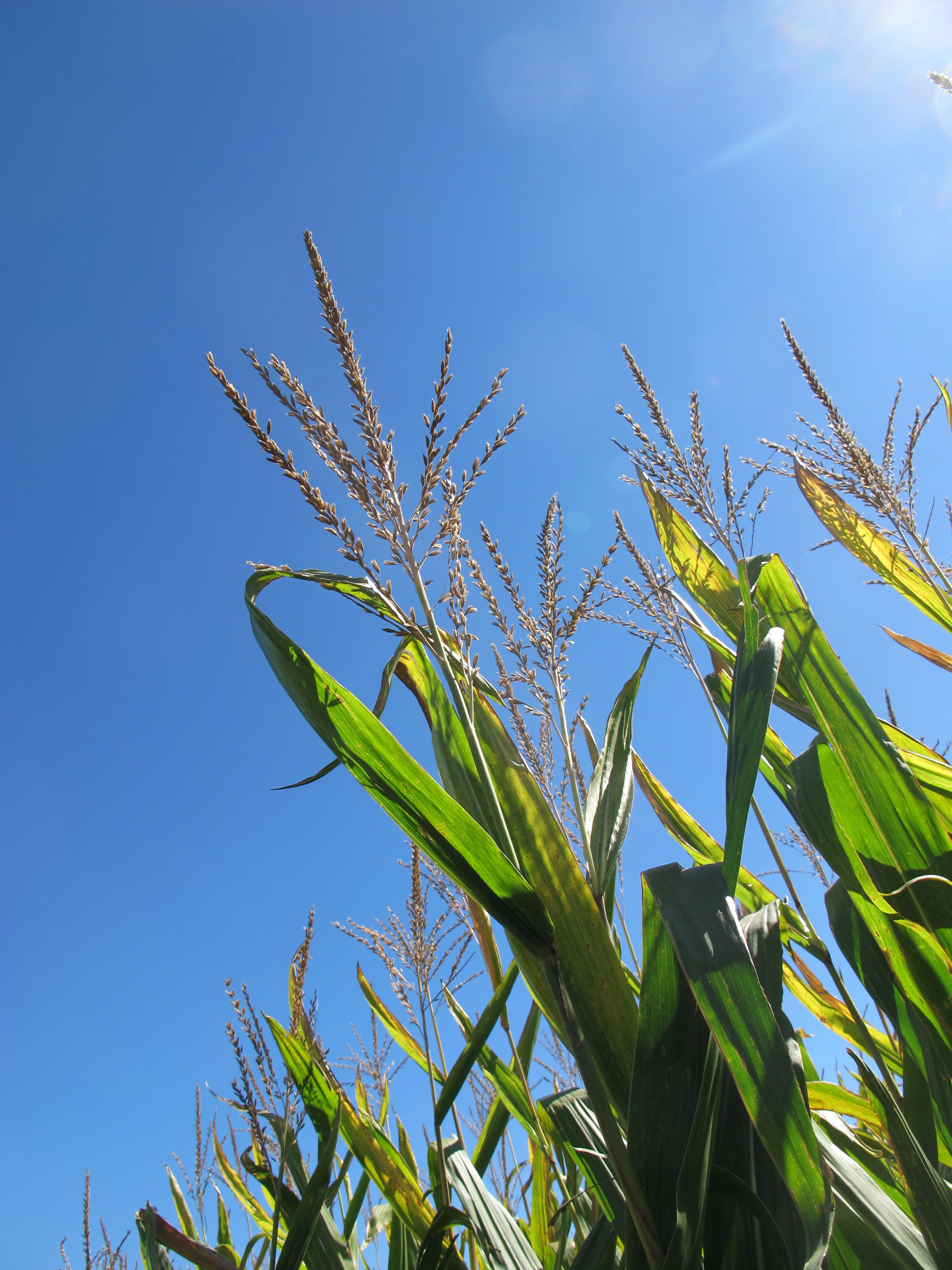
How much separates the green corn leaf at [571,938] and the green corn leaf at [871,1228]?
24 centimetres

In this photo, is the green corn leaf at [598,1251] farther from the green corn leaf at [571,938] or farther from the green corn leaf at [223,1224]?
the green corn leaf at [223,1224]

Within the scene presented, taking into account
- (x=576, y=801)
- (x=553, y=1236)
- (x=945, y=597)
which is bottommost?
(x=553, y=1236)

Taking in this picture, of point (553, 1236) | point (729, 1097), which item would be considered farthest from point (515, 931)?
point (553, 1236)

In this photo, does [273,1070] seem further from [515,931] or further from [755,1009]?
[755,1009]

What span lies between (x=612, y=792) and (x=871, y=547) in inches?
55.1

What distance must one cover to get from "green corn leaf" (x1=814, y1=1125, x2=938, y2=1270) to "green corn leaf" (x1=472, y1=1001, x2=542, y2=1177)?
72 centimetres

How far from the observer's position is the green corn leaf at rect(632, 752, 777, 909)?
1.42 m

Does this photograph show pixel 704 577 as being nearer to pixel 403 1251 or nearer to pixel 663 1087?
pixel 663 1087

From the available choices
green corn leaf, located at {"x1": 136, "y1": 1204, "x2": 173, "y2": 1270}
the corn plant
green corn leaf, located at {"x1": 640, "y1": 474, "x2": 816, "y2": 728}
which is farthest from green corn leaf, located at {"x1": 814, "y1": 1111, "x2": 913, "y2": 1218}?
green corn leaf, located at {"x1": 136, "y1": 1204, "x2": 173, "y2": 1270}

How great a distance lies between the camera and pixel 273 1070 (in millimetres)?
1293

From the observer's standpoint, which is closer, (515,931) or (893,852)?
(515,931)

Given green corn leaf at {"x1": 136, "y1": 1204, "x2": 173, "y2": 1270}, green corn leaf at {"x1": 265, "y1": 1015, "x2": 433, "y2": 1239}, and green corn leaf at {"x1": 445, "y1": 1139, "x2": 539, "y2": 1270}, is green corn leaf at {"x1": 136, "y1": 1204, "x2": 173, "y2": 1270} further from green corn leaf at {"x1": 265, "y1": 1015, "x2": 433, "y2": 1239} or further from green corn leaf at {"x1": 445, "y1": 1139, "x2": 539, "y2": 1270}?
green corn leaf at {"x1": 445, "y1": 1139, "x2": 539, "y2": 1270}

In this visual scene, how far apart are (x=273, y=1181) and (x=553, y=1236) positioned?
72cm

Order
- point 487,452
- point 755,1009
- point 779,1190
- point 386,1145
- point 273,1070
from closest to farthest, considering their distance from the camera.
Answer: point 755,1009
point 779,1190
point 487,452
point 273,1070
point 386,1145
